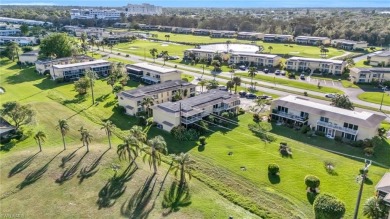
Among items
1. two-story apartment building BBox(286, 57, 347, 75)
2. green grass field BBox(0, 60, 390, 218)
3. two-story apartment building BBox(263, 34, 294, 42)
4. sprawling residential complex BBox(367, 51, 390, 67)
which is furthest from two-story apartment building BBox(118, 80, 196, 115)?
two-story apartment building BBox(263, 34, 294, 42)

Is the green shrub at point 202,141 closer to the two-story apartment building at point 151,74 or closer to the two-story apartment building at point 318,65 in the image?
the two-story apartment building at point 151,74

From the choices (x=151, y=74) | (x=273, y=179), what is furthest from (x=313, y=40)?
(x=273, y=179)

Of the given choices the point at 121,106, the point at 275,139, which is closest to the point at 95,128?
the point at 121,106

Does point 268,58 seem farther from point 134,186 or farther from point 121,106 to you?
point 134,186

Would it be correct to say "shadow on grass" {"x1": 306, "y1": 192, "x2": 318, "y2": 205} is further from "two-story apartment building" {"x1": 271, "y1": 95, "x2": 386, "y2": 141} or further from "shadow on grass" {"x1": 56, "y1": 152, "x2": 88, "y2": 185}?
"shadow on grass" {"x1": 56, "y1": 152, "x2": 88, "y2": 185}

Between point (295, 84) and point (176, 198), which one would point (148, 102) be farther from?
point (295, 84)

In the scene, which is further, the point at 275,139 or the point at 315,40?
the point at 315,40

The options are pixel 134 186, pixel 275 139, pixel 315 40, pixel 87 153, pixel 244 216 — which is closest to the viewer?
pixel 244 216

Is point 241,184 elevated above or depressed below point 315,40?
below
